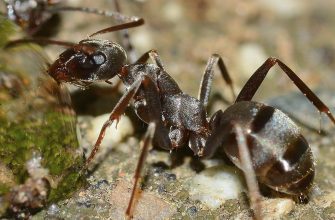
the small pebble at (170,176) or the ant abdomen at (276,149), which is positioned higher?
the ant abdomen at (276,149)

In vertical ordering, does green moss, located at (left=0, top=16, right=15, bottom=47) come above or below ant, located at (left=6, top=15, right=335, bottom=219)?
below

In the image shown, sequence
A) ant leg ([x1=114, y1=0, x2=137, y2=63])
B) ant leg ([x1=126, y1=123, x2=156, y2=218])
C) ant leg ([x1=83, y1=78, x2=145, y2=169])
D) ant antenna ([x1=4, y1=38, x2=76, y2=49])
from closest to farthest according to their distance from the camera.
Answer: ant leg ([x1=126, y1=123, x2=156, y2=218]), ant leg ([x1=83, y1=78, x2=145, y2=169]), ant antenna ([x1=4, y1=38, x2=76, y2=49]), ant leg ([x1=114, y1=0, x2=137, y2=63])

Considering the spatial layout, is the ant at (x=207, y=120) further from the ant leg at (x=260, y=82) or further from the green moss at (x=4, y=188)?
the green moss at (x=4, y=188)

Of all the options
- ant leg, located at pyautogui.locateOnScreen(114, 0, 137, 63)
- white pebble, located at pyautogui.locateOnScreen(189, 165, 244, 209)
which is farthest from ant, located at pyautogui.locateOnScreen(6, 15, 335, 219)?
ant leg, located at pyautogui.locateOnScreen(114, 0, 137, 63)

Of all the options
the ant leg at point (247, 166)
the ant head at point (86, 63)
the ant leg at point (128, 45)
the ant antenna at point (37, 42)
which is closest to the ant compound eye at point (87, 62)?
the ant head at point (86, 63)

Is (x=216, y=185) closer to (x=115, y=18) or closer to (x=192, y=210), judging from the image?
(x=192, y=210)

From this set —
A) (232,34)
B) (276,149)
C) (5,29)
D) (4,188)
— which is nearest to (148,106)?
(276,149)

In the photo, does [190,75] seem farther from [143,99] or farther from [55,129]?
[55,129]

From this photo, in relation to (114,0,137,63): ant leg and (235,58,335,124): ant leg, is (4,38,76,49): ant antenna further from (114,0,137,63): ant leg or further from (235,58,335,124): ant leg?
(235,58,335,124): ant leg

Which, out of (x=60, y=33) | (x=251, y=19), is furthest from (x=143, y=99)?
(x=251, y=19)
